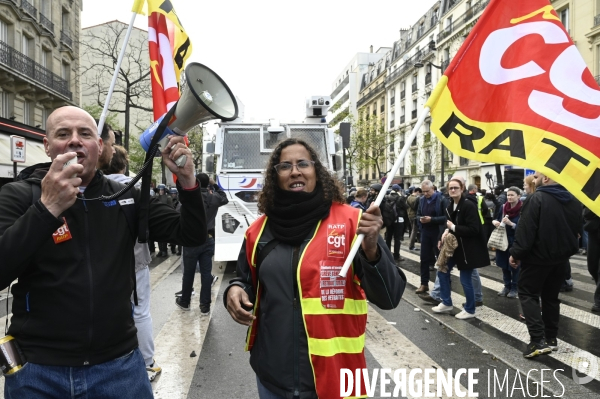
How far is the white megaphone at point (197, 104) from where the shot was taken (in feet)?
6.24

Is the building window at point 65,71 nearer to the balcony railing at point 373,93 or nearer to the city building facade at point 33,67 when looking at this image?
the city building facade at point 33,67

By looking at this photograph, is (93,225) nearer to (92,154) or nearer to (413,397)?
(92,154)

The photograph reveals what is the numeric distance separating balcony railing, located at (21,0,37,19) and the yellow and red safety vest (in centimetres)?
2388

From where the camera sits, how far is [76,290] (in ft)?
5.82

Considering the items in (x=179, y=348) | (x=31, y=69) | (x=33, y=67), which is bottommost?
(x=179, y=348)

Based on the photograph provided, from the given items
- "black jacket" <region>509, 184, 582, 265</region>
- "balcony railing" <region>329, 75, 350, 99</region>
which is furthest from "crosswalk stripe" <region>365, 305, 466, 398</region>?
"balcony railing" <region>329, 75, 350, 99</region>

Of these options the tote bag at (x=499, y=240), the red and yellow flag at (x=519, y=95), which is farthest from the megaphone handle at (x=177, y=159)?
the tote bag at (x=499, y=240)

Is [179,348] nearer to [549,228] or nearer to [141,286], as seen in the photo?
[141,286]

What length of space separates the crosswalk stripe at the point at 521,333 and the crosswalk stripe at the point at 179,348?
12.3 feet

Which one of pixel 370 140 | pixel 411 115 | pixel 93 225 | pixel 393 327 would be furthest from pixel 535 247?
pixel 411 115

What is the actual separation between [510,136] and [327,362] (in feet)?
5.88

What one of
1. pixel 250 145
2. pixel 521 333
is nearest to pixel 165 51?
pixel 250 145

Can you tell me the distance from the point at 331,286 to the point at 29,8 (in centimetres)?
2471

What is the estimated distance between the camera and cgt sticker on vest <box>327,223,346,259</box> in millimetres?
2120
